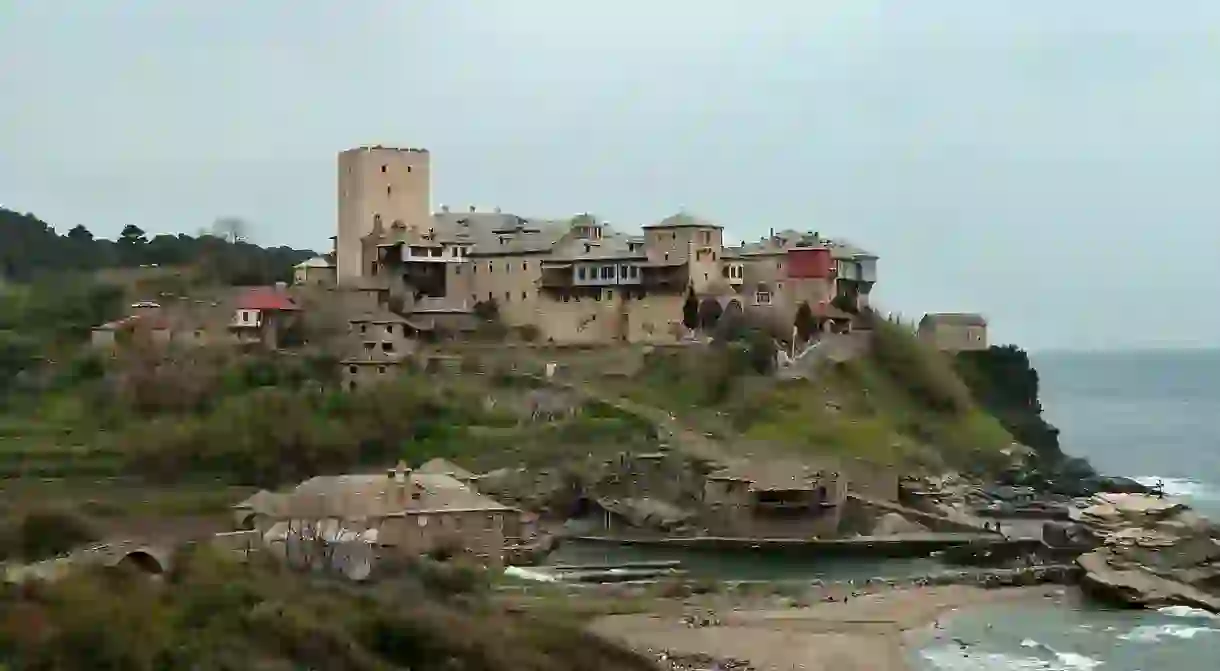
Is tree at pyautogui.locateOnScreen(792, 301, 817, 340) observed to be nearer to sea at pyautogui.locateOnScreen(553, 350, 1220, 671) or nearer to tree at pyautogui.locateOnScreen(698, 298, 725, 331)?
tree at pyautogui.locateOnScreen(698, 298, 725, 331)

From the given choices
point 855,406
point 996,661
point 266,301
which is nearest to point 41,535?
point 996,661

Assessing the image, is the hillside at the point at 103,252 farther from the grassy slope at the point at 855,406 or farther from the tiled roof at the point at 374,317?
the grassy slope at the point at 855,406

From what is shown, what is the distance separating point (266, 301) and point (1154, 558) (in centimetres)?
3143

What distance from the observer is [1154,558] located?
1528 inches

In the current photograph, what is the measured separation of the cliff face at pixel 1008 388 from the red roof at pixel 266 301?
26.8 metres

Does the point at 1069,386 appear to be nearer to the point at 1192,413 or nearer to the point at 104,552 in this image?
the point at 1192,413

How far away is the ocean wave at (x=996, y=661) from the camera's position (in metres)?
30.8

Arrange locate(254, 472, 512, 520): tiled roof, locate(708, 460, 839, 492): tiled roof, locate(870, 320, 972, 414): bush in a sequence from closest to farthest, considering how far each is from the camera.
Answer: locate(254, 472, 512, 520): tiled roof → locate(708, 460, 839, 492): tiled roof → locate(870, 320, 972, 414): bush

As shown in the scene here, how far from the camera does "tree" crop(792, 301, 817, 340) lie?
5712 cm

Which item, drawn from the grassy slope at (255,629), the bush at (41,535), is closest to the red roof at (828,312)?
the bush at (41,535)

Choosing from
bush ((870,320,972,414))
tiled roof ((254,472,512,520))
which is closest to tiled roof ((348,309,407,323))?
tiled roof ((254,472,512,520))

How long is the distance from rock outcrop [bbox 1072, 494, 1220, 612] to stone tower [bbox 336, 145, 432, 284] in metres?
29.9

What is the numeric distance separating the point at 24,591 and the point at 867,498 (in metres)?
30.3

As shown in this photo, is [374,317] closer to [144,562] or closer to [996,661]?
[996,661]
